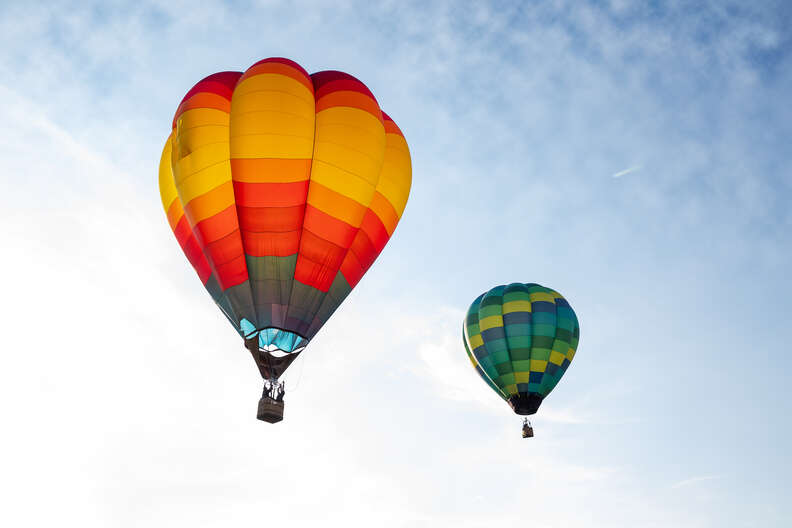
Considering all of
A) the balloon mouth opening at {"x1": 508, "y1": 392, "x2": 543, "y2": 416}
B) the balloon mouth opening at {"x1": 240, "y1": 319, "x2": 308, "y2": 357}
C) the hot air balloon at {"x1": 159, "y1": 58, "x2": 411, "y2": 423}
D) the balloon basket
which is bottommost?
the balloon basket

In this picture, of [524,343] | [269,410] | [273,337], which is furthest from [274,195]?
[524,343]

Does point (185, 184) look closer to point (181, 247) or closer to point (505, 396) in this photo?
point (181, 247)

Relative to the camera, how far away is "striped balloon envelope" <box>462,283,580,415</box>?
72.2 ft

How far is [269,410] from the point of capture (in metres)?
12.6

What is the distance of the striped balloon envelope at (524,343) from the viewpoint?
72.2 ft

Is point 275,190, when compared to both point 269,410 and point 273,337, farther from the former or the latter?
point 269,410

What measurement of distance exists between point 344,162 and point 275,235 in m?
1.98

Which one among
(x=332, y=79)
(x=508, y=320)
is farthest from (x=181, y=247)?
(x=508, y=320)

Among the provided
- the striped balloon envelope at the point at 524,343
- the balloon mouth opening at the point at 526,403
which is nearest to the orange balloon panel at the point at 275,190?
the striped balloon envelope at the point at 524,343

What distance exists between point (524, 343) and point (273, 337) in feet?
36.7

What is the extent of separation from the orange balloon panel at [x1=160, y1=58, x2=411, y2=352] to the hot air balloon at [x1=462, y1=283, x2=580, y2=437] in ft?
31.5

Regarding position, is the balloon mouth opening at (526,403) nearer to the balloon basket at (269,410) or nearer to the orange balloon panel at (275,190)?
the orange balloon panel at (275,190)

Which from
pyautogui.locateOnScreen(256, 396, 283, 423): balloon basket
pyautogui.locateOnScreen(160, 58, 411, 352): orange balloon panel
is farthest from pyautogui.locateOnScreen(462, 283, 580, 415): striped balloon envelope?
pyautogui.locateOnScreen(256, 396, 283, 423): balloon basket

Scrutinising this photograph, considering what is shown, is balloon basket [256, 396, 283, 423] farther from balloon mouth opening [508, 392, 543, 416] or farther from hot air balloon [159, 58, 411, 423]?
balloon mouth opening [508, 392, 543, 416]
